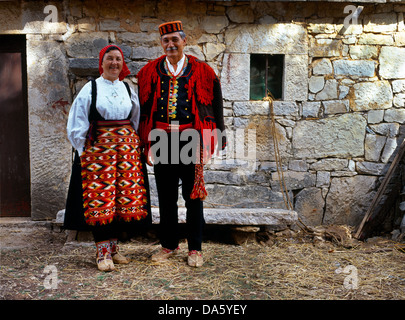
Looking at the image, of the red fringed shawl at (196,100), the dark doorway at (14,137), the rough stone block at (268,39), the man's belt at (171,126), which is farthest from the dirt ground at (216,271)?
the rough stone block at (268,39)

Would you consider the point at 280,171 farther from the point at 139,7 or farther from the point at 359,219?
the point at 139,7

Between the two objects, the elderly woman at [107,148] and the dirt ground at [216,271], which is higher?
the elderly woman at [107,148]

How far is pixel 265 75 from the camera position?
4223mm

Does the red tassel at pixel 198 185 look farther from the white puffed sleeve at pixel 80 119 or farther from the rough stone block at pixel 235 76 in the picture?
the rough stone block at pixel 235 76

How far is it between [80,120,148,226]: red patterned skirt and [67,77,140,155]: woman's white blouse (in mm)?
68

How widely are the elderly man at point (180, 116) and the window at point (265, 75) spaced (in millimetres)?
1383

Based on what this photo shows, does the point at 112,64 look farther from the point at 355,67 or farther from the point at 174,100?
the point at 355,67

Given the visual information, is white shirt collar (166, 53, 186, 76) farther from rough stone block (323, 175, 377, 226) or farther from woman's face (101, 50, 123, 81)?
rough stone block (323, 175, 377, 226)

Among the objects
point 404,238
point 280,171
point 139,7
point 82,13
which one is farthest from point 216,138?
point 404,238

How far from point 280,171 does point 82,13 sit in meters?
2.86

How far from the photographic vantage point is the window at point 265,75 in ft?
13.8

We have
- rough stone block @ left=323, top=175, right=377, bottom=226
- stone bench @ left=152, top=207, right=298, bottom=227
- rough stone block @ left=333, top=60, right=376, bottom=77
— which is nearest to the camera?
stone bench @ left=152, top=207, right=298, bottom=227

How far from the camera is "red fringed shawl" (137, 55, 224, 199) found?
287 centimetres
